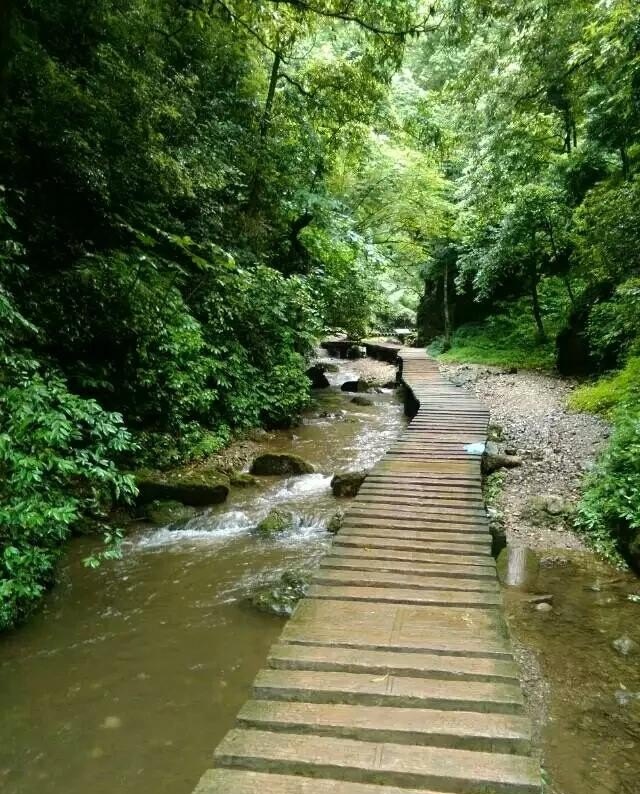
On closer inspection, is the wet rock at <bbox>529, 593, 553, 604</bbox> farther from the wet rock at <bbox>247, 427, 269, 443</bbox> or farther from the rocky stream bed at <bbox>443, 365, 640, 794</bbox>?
the wet rock at <bbox>247, 427, 269, 443</bbox>

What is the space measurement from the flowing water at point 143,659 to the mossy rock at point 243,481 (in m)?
1.09

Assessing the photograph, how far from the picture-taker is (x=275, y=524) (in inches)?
269

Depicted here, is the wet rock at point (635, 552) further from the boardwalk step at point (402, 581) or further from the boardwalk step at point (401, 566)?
the boardwalk step at point (402, 581)

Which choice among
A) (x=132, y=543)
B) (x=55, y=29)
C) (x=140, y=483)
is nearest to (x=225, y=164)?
(x=55, y=29)

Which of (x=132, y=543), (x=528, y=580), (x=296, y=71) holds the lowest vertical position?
(x=132, y=543)

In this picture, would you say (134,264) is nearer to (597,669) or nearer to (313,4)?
(313,4)

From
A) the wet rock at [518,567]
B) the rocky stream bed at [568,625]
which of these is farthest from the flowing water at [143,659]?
the rocky stream bed at [568,625]

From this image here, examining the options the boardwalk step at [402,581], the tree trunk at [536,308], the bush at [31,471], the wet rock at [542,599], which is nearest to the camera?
the boardwalk step at [402,581]

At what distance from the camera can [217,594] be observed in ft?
17.4

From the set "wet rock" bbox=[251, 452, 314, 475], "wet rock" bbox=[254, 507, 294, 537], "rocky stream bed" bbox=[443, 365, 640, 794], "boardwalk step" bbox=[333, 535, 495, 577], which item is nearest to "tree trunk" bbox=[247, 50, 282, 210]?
"wet rock" bbox=[251, 452, 314, 475]

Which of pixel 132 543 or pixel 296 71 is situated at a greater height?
pixel 296 71

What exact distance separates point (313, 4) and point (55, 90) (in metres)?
3.42

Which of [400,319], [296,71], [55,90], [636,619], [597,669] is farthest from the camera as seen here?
[400,319]

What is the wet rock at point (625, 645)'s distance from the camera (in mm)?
4066
